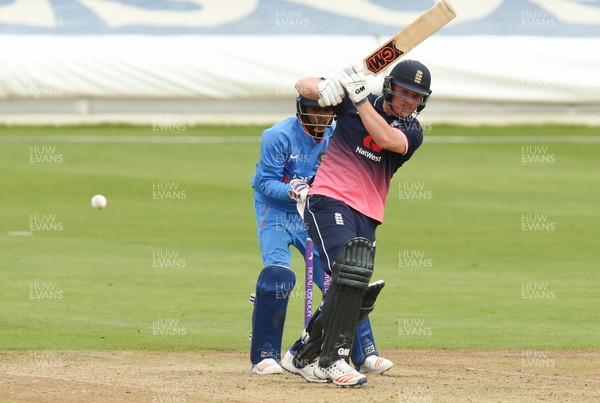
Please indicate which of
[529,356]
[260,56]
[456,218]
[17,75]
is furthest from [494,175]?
[529,356]

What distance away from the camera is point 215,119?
3519cm

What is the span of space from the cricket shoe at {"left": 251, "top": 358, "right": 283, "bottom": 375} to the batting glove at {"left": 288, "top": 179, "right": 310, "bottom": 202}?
1.26 m

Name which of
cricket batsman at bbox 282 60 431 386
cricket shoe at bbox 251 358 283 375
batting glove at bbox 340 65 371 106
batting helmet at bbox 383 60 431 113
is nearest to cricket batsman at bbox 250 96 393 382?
cricket shoe at bbox 251 358 283 375

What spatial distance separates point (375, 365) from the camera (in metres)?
9.10

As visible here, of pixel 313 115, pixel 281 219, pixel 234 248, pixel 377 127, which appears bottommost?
pixel 234 248

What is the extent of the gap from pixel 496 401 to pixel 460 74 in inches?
1056

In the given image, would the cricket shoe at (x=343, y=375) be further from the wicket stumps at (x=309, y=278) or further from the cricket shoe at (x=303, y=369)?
the wicket stumps at (x=309, y=278)

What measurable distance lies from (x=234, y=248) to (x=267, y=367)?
8190 mm

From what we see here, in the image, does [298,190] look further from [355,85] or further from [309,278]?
[355,85]

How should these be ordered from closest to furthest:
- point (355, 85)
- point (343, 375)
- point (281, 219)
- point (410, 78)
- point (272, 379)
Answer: point (355, 85) < point (343, 375) < point (410, 78) < point (272, 379) < point (281, 219)

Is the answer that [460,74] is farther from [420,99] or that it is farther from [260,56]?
[420,99]

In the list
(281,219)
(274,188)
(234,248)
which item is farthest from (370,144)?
(234,248)

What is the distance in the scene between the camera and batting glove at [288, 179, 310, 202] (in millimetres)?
8656

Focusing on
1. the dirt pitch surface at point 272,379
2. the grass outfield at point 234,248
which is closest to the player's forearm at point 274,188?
Answer: the dirt pitch surface at point 272,379
